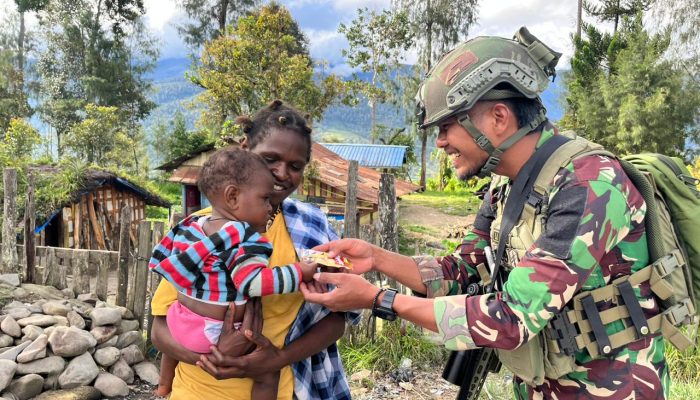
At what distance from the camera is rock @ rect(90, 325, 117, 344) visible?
5796 mm

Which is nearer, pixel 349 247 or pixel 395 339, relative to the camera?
pixel 349 247

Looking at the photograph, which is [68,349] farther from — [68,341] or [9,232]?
[9,232]

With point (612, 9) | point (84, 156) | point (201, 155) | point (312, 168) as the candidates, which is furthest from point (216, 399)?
point (612, 9)

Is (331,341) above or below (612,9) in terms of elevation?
below

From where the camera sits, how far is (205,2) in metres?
37.1

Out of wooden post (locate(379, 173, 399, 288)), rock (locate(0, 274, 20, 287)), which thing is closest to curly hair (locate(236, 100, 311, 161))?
wooden post (locate(379, 173, 399, 288))

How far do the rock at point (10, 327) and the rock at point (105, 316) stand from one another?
2.39ft

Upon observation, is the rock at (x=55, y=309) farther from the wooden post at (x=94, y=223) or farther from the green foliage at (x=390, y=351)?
the wooden post at (x=94, y=223)

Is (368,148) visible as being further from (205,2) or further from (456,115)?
(456,115)

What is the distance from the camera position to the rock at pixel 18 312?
19.0 feet

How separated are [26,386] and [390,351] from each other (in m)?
3.69

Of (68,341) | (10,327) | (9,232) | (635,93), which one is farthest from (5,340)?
(635,93)

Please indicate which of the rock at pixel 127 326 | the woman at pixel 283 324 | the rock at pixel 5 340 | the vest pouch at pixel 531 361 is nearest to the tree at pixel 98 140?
the rock at pixel 127 326

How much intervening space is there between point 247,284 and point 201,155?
19.1m
